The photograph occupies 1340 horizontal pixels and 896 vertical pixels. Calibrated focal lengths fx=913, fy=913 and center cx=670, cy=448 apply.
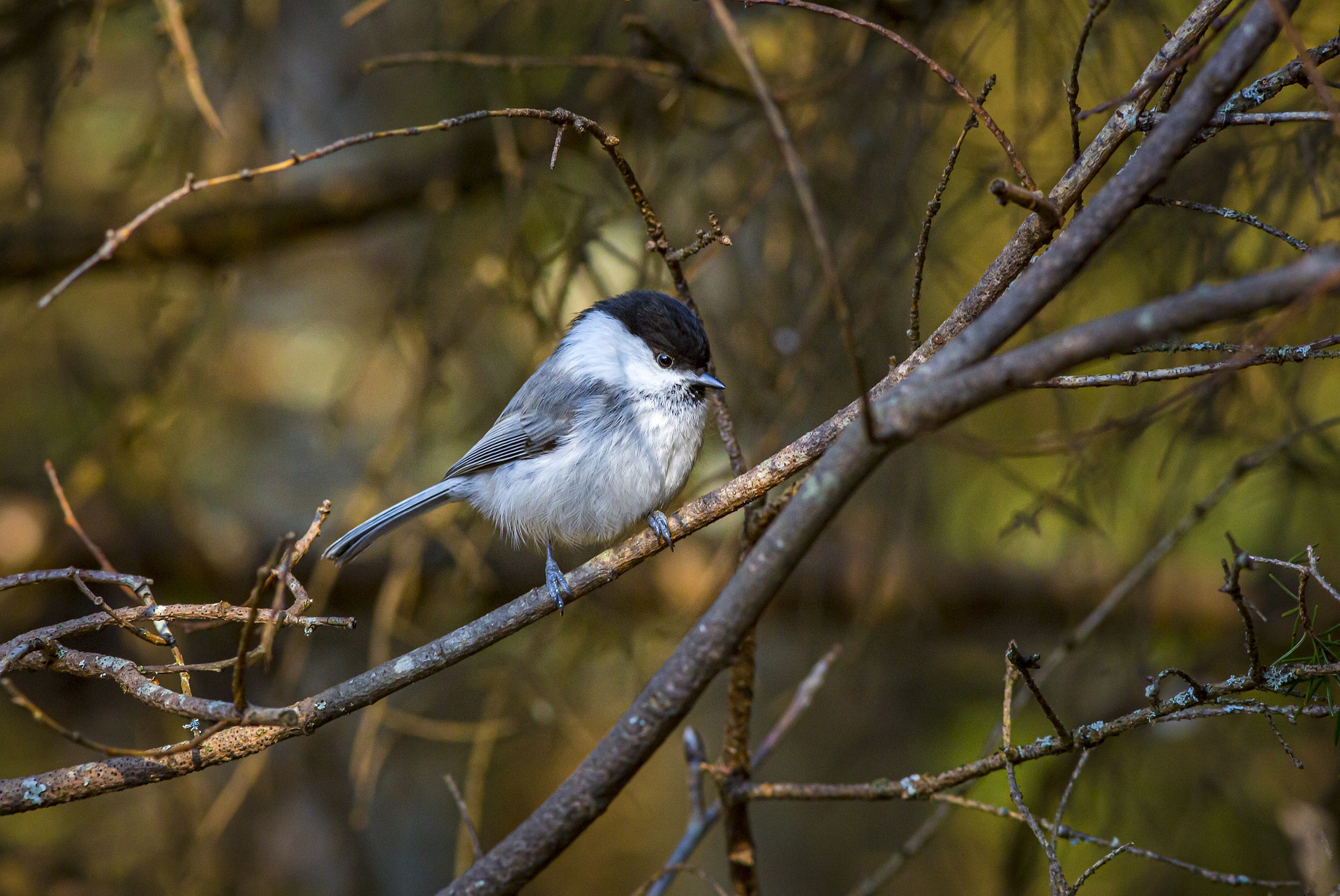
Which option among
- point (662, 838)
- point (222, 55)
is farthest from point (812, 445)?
point (662, 838)

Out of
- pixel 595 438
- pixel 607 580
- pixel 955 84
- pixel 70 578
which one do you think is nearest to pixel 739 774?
pixel 607 580

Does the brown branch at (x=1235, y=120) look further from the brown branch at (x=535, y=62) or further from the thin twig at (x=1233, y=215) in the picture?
the brown branch at (x=535, y=62)

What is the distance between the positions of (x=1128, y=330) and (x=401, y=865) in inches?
198

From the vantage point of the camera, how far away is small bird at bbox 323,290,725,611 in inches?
112

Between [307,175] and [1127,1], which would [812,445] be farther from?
[307,175]

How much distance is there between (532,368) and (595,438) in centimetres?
83

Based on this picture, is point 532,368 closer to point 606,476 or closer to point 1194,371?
point 606,476

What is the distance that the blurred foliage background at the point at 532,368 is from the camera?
10.6ft

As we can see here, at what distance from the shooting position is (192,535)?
4227 millimetres

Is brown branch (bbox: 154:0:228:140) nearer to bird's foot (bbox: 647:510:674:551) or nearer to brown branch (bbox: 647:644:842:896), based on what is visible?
bird's foot (bbox: 647:510:674:551)

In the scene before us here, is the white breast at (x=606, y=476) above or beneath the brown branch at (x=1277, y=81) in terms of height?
beneath

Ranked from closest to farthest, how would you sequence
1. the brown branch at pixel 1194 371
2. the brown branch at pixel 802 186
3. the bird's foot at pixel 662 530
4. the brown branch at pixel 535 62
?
the brown branch at pixel 802 186 → the brown branch at pixel 1194 371 → the bird's foot at pixel 662 530 → the brown branch at pixel 535 62

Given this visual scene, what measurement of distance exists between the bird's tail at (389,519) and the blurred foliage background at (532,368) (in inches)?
15.6

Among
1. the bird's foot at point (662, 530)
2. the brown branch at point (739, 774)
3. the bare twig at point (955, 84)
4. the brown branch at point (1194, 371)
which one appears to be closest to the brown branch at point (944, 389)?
the brown branch at point (1194, 371)
